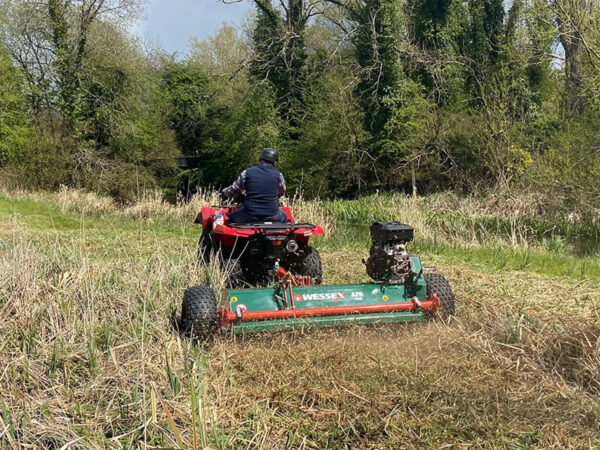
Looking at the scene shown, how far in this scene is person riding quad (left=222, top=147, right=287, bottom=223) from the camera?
4957 mm

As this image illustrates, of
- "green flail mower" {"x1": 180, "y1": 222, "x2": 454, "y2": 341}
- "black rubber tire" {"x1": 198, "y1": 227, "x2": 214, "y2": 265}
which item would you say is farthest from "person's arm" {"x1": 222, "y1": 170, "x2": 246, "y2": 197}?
"green flail mower" {"x1": 180, "y1": 222, "x2": 454, "y2": 341}

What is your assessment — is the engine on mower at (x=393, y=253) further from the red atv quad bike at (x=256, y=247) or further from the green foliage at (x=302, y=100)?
the green foliage at (x=302, y=100)

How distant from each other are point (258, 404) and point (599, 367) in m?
1.74

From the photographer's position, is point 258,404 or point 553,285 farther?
point 553,285

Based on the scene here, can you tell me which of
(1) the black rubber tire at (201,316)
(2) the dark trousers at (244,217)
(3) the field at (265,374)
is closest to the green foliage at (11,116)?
(3) the field at (265,374)

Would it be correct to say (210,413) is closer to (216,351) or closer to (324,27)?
(216,351)

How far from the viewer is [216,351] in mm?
3480

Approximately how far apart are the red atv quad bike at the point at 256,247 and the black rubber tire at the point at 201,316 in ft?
2.57

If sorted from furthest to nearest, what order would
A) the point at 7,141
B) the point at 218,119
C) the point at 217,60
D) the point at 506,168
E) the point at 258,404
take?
the point at 217,60
the point at 218,119
the point at 7,141
the point at 506,168
the point at 258,404

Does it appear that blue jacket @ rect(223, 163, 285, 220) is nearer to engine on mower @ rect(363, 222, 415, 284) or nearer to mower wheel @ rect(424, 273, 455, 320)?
engine on mower @ rect(363, 222, 415, 284)

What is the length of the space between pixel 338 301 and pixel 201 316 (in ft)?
2.98

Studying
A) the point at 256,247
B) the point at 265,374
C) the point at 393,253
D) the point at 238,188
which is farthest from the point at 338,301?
the point at 238,188

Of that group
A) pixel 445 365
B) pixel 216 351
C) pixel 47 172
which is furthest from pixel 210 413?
pixel 47 172

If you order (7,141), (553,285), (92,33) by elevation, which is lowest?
(553,285)
